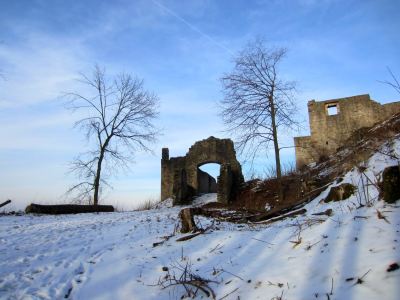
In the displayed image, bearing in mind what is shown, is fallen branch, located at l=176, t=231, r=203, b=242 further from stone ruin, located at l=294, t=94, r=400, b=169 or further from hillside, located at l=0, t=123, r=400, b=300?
stone ruin, located at l=294, t=94, r=400, b=169

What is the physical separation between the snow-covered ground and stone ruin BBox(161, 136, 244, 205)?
31.1 feet

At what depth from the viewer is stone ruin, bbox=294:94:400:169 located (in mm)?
21438

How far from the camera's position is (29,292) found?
4137 millimetres

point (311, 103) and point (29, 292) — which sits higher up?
point (311, 103)

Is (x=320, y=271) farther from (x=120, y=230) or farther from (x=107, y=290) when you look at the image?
(x=120, y=230)

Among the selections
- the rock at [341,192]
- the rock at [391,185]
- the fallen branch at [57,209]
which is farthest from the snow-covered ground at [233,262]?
the fallen branch at [57,209]

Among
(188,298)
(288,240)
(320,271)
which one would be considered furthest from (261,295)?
(288,240)

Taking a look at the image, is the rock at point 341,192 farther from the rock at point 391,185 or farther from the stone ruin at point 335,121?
the stone ruin at point 335,121

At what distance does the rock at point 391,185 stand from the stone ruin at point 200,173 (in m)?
11.6

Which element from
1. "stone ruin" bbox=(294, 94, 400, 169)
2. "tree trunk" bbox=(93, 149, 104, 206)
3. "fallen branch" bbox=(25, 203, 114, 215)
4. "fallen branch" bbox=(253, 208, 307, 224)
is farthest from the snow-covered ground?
"stone ruin" bbox=(294, 94, 400, 169)

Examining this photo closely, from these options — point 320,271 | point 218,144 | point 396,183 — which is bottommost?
point 320,271

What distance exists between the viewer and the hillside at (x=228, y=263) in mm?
3111

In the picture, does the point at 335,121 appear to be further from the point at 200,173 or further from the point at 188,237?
the point at 188,237

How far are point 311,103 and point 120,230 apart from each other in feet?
60.4
